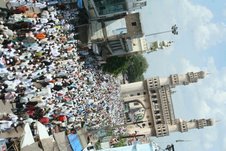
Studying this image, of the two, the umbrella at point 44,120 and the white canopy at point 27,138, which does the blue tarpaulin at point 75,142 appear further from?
the white canopy at point 27,138

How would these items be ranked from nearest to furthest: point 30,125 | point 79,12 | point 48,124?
point 30,125
point 48,124
point 79,12

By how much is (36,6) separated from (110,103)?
2293 centimetres

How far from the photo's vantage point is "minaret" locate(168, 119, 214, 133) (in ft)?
270

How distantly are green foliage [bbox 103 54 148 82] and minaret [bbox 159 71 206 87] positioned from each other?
6.74 meters

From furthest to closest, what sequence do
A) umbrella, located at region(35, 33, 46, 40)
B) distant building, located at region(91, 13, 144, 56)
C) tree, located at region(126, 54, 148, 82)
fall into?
tree, located at region(126, 54, 148, 82) → distant building, located at region(91, 13, 144, 56) → umbrella, located at region(35, 33, 46, 40)

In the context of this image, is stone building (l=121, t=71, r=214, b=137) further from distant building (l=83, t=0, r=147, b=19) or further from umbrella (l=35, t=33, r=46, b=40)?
umbrella (l=35, t=33, r=46, b=40)

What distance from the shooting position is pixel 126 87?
81.9m

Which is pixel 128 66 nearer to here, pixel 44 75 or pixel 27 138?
pixel 44 75

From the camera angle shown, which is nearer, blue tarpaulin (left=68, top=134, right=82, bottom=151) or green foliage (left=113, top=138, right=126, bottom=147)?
blue tarpaulin (left=68, top=134, right=82, bottom=151)

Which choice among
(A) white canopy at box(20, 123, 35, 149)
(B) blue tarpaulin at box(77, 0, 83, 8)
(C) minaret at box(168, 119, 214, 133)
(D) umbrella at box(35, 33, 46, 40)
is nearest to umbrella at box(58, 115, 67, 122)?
(D) umbrella at box(35, 33, 46, 40)

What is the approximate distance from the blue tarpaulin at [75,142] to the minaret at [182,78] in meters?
52.7

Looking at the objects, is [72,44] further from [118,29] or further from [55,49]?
[118,29]

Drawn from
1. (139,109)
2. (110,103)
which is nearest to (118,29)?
(110,103)

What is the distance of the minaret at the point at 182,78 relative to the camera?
8300 centimetres
